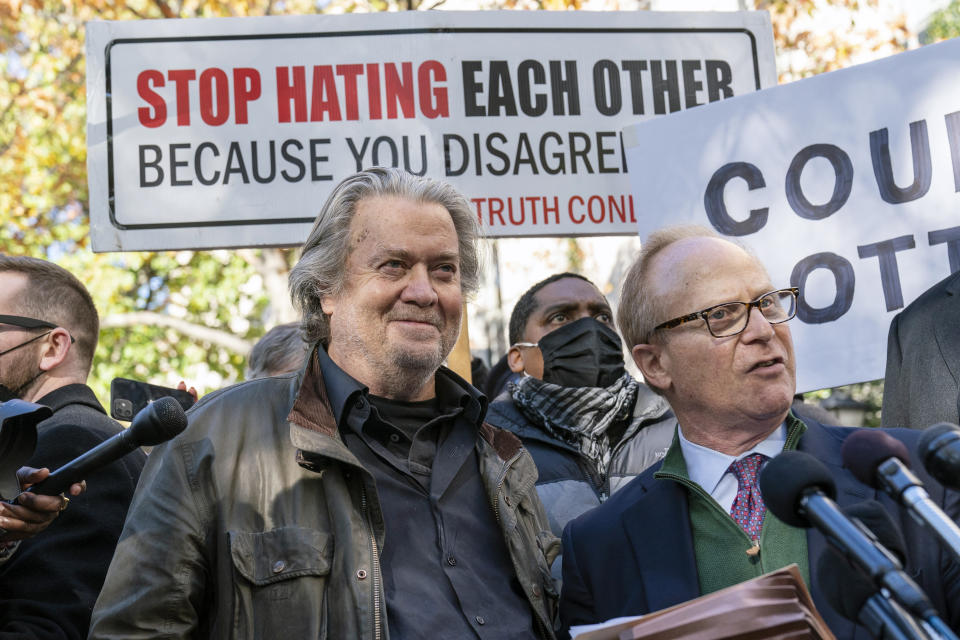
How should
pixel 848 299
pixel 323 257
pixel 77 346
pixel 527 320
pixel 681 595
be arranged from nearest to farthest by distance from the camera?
1. pixel 681 595
2. pixel 323 257
3. pixel 77 346
4. pixel 848 299
5. pixel 527 320

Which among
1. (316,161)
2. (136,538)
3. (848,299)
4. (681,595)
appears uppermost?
(316,161)

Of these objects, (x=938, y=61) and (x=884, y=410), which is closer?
(x=884, y=410)

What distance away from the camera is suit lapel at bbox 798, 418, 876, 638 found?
241 cm

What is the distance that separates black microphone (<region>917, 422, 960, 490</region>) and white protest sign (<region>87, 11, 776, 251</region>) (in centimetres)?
287

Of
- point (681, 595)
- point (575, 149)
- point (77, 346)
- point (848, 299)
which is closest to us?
point (681, 595)

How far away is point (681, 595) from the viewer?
2.63 m

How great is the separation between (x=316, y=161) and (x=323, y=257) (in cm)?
121

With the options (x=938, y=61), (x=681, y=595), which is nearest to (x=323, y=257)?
(x=681, y=595)

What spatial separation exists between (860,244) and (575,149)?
117cm

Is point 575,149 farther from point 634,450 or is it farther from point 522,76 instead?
point 634,450

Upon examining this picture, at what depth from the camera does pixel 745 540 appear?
2.64 m

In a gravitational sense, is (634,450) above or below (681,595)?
above

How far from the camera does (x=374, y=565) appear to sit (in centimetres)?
276

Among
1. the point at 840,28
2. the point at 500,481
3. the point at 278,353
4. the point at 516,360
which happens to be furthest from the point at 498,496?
the point at 840,28
